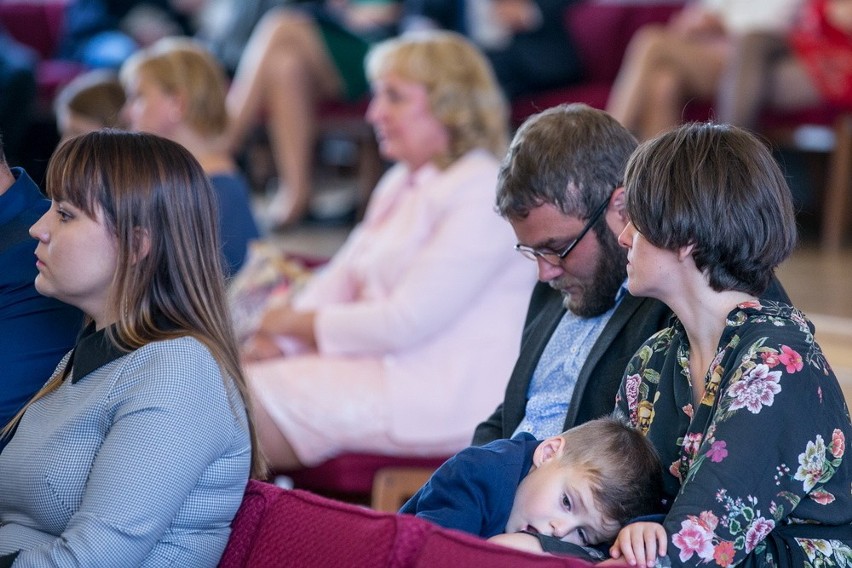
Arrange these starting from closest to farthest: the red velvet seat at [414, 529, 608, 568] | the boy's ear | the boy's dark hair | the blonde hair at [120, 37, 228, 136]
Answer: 1. the red velvet seat at [414, 529, 608, 568]
2. the boy's dark hair
3. the boy's ear
4. the blonde hair at [120, 37, 228, 136]

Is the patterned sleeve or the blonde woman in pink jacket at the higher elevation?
the patterned sleeve

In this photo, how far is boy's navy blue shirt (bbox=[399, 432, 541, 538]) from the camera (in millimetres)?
1714

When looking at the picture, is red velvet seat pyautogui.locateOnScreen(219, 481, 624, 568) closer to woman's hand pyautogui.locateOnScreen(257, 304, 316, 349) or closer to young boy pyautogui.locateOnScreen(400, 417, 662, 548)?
young boy pyautogui.locateOnScreen(400, 417, 662, 548)

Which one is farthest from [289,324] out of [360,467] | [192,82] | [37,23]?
[37,23]

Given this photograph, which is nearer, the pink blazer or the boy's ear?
the boy's ear

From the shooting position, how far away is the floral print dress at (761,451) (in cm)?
151

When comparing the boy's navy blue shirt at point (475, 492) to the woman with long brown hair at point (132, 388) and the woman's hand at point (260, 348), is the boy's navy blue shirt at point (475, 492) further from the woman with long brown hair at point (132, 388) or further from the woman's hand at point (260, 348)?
the woman's hand at point (260, 348)

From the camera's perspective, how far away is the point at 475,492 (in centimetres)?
172

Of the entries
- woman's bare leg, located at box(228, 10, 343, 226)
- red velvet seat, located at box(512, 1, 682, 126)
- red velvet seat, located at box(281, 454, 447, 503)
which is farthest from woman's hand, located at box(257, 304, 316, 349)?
red velvet seat, located at box(512, 1, 682, 126)

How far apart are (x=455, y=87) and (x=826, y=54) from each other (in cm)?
243

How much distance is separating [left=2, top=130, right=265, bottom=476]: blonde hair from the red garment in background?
153 inches

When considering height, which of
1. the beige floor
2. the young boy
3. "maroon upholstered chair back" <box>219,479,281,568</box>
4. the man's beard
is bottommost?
the beige floor

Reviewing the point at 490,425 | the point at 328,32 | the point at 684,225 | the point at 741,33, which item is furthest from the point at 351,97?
the point at 684,225

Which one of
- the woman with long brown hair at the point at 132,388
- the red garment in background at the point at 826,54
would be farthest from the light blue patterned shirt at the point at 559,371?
the red garment in background at the point at 826,54
